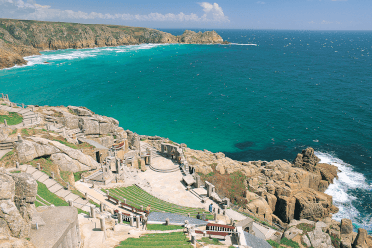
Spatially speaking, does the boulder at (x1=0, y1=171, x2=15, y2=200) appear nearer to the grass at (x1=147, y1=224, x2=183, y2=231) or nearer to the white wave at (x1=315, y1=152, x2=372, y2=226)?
the grass at (x1=147, y1=224, x2=183, y2=231)

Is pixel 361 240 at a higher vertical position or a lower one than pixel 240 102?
lower

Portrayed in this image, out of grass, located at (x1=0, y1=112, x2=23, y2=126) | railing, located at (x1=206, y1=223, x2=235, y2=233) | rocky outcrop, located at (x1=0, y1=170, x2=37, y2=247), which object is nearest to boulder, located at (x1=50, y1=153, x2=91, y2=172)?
grass, located at (x1=0, y1=112, x2=23, y2=126)

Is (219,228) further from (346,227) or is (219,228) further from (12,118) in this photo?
(12,118)

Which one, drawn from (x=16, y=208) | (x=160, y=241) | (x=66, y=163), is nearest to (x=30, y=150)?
(x=66, y=163)

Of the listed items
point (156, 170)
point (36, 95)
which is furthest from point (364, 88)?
point (36, 95)

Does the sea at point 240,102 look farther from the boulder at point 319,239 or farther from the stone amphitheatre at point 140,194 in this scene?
the boulder at point 319,239
